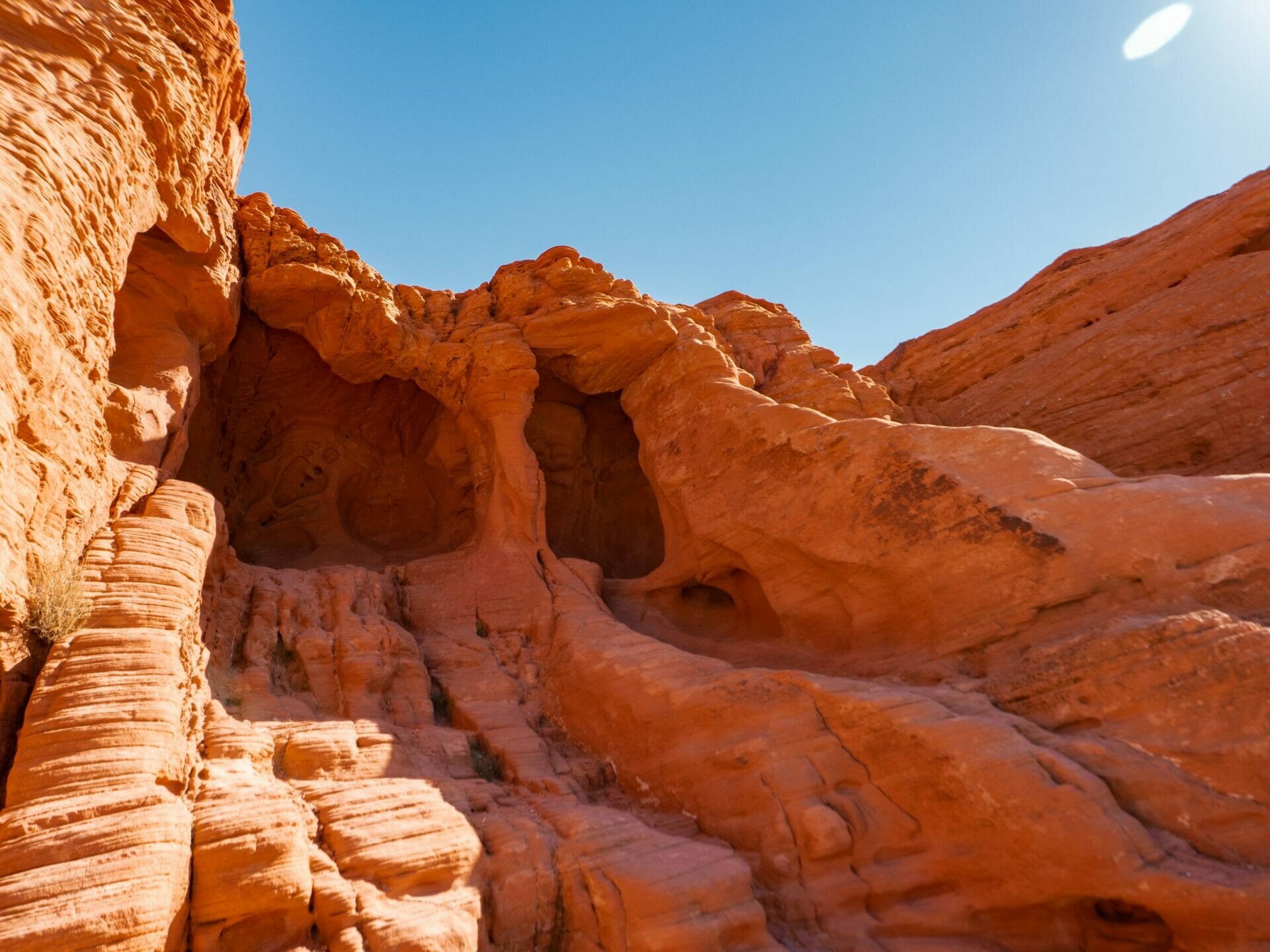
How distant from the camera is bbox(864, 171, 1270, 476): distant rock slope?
11.2 m

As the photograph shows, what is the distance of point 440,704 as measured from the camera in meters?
9.34

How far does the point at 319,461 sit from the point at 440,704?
7483mm

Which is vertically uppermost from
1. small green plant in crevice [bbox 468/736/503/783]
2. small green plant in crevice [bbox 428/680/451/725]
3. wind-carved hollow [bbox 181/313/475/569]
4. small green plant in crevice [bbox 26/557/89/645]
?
wind-carved hollow [bbox 181/313/475/569]

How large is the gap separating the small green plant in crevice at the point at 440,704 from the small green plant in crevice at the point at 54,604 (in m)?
4.15

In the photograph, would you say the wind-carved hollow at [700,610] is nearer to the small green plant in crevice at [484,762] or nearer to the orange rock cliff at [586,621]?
the orange rock cliff at [586,621]

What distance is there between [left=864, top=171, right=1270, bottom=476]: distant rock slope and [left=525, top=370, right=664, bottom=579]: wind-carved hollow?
6.21 m

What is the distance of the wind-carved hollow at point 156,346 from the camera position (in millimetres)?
8672

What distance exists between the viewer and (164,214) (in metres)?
9.22

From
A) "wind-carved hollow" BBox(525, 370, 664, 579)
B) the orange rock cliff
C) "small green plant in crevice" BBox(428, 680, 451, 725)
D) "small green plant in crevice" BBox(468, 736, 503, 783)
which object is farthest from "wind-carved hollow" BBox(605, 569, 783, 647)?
"small green plant in crevice" BBox(468, 736, 503, 783)

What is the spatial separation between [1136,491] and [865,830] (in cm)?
489

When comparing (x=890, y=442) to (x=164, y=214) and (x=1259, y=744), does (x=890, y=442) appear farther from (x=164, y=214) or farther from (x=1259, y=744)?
(x=164, y=214)

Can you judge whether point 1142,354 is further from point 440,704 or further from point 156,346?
point 156,346

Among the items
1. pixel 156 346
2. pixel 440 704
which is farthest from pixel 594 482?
pixel 156 346

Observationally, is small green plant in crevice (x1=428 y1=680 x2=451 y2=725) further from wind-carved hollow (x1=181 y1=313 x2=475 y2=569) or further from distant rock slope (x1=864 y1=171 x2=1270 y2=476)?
distant rock slope (x1=864 y1=171 x2=1270 y2=476)
